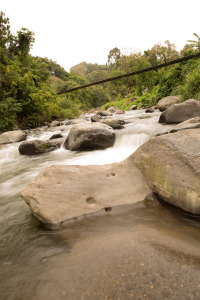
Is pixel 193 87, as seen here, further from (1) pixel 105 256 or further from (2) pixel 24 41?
(2) pixel 24 41

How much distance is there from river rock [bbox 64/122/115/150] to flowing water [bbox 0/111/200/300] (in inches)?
128

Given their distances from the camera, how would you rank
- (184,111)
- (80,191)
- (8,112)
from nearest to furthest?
(80,191)
(184,111)
(8,112)

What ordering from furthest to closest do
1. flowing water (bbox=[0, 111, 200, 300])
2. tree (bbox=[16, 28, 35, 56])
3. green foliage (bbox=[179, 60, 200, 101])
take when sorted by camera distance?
1. tree (bbox=[16, 28, 35, 56])
2. green foliage (bbox=[179, 60, 200, 101])
3. flowing water (bbox=[0, 111, 200, 300])

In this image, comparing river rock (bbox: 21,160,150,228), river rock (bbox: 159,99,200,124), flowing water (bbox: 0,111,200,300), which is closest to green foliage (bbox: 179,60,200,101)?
river rock (bbox: 159,99,200,124)

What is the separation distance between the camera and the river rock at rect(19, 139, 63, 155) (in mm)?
5930

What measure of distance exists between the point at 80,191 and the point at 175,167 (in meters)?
1.19

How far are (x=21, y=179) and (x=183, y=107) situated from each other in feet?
19.7

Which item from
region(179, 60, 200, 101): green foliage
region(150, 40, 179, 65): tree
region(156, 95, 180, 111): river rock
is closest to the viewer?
region(179, 60, 200, 101): green foliage

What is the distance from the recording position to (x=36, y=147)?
233 inches

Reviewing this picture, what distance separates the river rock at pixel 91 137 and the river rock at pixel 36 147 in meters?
0.92

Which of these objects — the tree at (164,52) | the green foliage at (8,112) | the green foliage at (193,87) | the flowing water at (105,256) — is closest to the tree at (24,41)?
the green foliage at (8,112)

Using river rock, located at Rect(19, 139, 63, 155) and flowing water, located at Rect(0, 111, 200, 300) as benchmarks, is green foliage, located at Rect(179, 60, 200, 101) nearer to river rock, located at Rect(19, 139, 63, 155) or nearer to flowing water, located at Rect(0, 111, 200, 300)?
river rock, located at Rect(19, 139, 63, 155)

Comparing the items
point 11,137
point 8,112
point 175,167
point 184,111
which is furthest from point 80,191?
point 8,112

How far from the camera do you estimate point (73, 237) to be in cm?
169
